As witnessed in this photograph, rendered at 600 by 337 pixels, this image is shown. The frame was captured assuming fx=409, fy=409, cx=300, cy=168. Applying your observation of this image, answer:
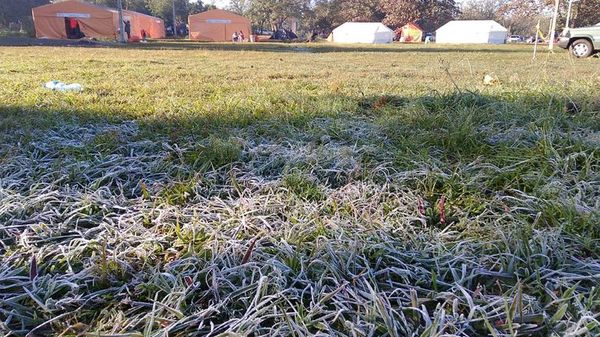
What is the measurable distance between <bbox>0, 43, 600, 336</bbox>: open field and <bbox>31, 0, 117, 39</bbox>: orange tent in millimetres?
26046

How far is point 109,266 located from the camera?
1.45 m

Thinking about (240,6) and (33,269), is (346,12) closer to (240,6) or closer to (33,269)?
(240,6)

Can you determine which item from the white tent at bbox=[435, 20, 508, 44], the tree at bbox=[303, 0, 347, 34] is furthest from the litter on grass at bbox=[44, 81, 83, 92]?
the tree at bbox=[303, 0, 347, 34]

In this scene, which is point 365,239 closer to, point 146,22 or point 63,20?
point 63,20

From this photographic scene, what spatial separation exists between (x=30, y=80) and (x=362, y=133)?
4953mm

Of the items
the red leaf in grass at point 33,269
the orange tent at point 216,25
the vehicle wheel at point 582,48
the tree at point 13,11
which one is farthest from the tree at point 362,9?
the red leaf in grass at point 33,269

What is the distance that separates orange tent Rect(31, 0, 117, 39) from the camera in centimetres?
2475

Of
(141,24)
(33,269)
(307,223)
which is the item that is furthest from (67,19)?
(307,223)

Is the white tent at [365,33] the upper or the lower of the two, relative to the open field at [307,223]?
upper

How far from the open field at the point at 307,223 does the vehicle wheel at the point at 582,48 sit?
38.1 ft

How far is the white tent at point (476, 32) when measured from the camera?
35594mm

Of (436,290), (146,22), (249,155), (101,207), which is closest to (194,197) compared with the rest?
(101,207)

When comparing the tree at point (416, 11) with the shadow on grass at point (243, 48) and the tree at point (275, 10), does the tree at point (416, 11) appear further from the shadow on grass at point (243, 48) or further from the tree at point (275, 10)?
the shadow on grass at point (243, 48)

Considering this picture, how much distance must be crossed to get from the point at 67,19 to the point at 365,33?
77.3 ft
